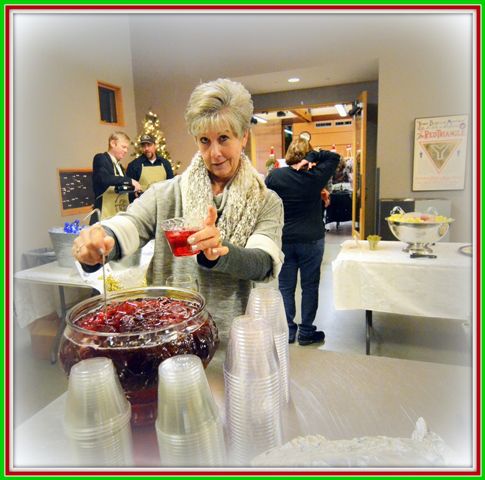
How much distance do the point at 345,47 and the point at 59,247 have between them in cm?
393

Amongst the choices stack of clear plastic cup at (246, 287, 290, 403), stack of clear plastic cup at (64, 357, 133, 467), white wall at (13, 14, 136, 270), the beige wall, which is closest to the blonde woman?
stack of clear plastic cup at (246, 287, 290, 403)

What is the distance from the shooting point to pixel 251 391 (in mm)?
534

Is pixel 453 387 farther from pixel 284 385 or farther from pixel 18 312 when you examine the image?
pixel 18 312

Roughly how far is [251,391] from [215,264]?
399 mm

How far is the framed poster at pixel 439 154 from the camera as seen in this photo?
14.2 feet


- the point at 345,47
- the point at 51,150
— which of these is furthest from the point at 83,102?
the point at 345,47

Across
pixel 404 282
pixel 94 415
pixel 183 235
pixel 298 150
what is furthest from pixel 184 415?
pixel 298 150

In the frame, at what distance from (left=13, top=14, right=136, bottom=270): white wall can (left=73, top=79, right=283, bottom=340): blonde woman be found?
9.17ft

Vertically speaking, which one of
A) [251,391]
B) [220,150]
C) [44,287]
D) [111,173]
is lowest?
[44,287]

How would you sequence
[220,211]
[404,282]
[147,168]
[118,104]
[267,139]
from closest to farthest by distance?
[220,211] < [404,282] < [147,168] < [118,104] < [267,139]

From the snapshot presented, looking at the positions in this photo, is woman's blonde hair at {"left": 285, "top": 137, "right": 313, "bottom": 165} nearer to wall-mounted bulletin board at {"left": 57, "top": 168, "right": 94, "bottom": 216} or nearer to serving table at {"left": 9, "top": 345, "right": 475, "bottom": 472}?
serving table at {"left": 9, "top": 345, "right": 475, "bottom": 472}

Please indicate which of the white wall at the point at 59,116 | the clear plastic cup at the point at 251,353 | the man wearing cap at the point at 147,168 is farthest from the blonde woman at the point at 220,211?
the man wearing cap at the point at 147,168

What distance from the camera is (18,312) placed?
7.65 ft

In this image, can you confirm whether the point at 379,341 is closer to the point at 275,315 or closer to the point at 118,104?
the point at 275,315
